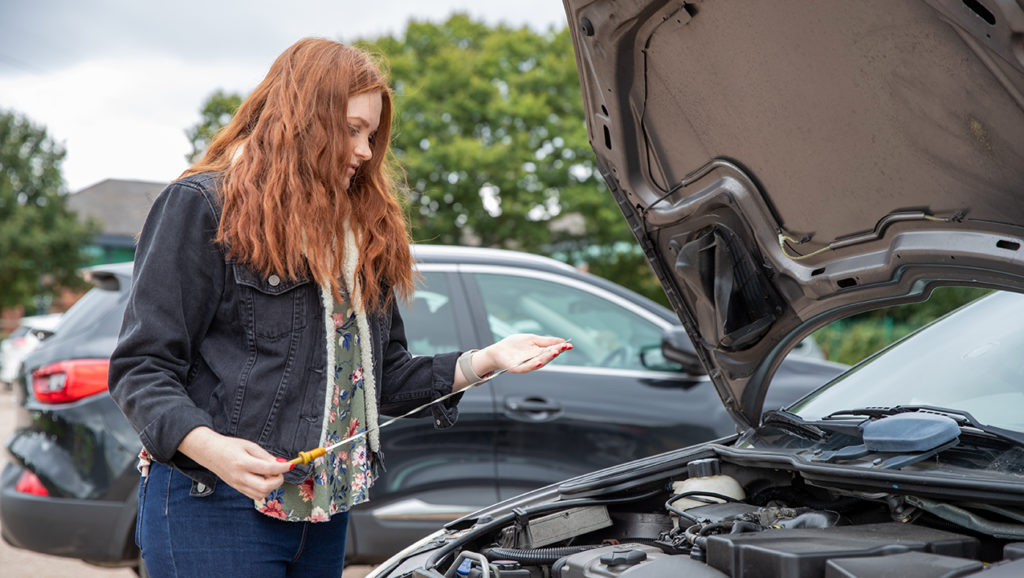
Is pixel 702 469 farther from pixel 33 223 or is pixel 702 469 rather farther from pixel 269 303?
pixel 33 223

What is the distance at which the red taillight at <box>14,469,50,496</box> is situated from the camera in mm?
3812

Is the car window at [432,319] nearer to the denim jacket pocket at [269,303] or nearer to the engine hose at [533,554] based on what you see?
the engine hose at [533,554]

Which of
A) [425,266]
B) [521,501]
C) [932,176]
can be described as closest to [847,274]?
[932,176]

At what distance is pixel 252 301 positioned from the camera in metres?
1.86

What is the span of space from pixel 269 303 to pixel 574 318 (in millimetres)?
2849

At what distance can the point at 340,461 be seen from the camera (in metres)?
1.97

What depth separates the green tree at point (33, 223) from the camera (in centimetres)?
2838

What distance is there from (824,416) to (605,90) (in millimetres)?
1072

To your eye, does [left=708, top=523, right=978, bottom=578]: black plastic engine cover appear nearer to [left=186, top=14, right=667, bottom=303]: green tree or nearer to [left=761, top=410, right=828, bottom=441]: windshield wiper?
[left=761, top=410, right=828, bottom=441]: windshield wiper

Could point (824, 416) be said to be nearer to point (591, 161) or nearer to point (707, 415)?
point (707, 415)

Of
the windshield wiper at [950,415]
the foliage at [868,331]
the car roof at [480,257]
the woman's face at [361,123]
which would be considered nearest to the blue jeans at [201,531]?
the woman's face at [361,123]

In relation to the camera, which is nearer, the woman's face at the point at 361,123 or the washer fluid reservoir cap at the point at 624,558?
the washer fluid reservoir cap at the point at 624,558

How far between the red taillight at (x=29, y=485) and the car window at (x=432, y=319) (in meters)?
1.73

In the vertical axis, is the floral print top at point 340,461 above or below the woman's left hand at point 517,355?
below
